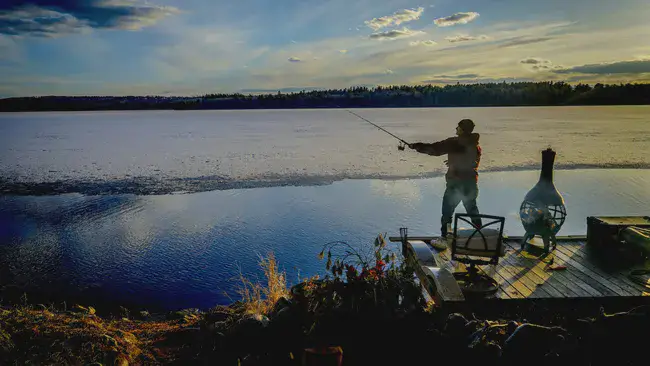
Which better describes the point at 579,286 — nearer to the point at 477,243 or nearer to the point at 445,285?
the point at 477,243

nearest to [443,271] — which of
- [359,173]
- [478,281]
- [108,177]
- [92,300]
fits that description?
[478,281]

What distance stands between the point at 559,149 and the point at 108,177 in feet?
66.1

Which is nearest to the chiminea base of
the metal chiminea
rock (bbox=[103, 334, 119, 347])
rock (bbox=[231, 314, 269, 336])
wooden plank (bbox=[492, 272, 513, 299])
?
the metal chiminea

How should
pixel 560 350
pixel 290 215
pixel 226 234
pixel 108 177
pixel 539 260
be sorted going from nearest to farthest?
pixel 560 350, pixel 539 260, pixel 226 234, pixel 290 215, pixel 108 177

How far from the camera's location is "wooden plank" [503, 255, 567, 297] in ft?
17.2

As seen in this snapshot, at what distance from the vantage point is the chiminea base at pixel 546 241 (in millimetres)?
6363

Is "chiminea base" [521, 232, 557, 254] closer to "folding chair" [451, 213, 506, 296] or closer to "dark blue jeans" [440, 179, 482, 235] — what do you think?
"dark blue jeans" [440, 179, 482, 235]

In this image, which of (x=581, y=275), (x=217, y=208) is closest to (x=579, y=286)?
(x=581, y=275)

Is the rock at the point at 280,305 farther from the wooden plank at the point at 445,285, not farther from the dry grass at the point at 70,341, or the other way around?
the wooden plank at the point at 445,285

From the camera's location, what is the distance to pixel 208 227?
36.1 feet

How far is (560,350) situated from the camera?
14.9ft

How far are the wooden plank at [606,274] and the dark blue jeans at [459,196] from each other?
1467 mm

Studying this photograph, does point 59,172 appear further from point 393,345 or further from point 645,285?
point 645,285

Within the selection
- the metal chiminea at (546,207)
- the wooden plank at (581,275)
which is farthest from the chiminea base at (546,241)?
the wooden plank at (581,275)
